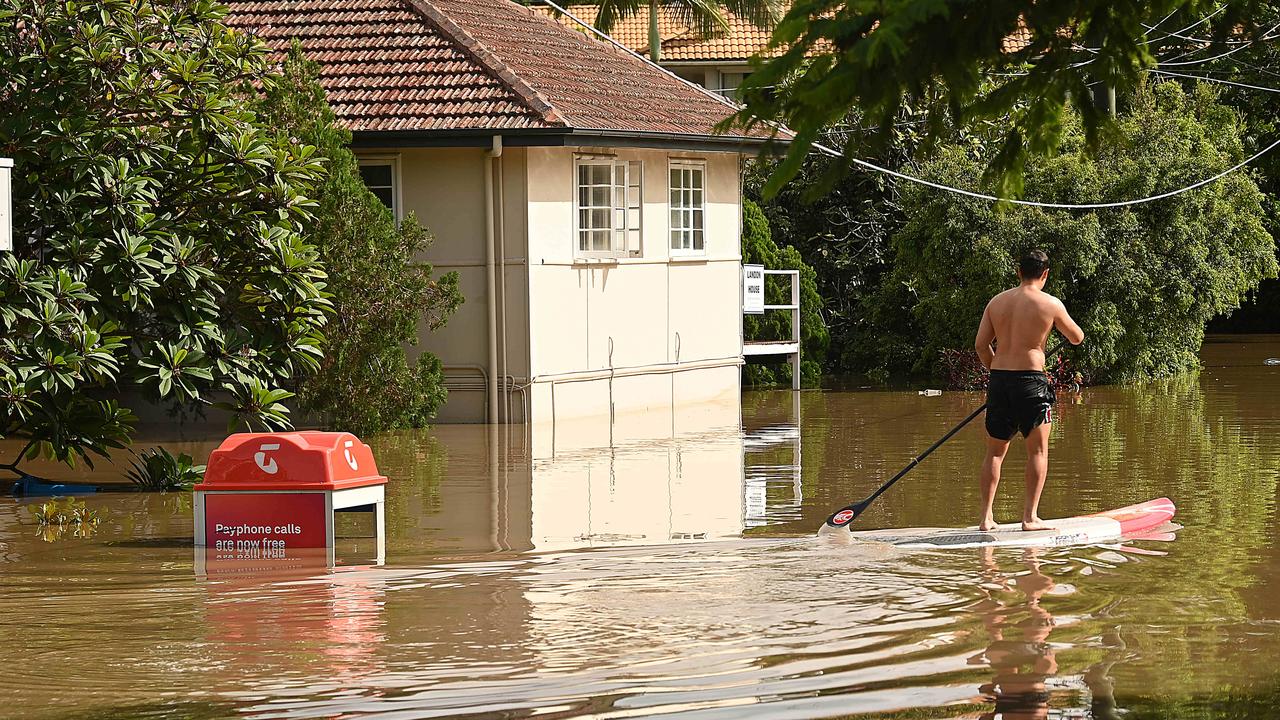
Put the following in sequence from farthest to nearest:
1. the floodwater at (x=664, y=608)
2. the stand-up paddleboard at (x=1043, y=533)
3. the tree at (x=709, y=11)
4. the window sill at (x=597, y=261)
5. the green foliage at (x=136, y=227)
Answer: the tree at (x=709, y=11) < the window sill at (x=597, y=261) < the green foliage at (x=136, y=227) < the stand-up paddleboard at (x=1043, y=533) < the floodwater at (x=664, y=608)

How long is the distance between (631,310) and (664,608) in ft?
44.2

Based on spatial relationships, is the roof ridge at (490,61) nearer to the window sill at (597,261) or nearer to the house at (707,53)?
the window sill at (597,261)

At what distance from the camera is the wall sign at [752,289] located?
Result: 26062 mm

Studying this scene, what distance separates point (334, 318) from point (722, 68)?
2738cm

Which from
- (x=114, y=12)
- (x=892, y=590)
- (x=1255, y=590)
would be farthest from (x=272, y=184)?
(x=1255, y=590)

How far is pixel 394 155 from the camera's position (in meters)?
21.4

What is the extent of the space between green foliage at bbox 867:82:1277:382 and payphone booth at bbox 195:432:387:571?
51.5ft

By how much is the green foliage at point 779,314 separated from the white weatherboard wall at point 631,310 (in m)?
2.34

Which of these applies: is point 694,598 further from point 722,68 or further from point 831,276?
point 722,68

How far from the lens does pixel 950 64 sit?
20.6 ft

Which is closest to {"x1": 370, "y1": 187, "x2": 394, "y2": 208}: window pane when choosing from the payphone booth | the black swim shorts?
the payphone booth

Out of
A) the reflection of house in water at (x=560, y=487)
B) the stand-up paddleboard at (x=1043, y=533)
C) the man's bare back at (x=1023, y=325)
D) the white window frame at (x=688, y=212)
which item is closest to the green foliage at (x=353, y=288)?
the reflection of house in water at (x=560, y=487)

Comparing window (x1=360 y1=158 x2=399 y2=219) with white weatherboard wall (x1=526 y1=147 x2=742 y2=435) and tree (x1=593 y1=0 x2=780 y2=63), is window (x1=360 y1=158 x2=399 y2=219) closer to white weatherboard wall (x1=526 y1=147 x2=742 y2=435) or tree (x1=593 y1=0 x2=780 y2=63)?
white weatherboard wall (x1=526 y1=147 x2=742 y2=435)

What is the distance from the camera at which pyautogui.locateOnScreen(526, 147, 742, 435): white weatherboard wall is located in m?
21.4
